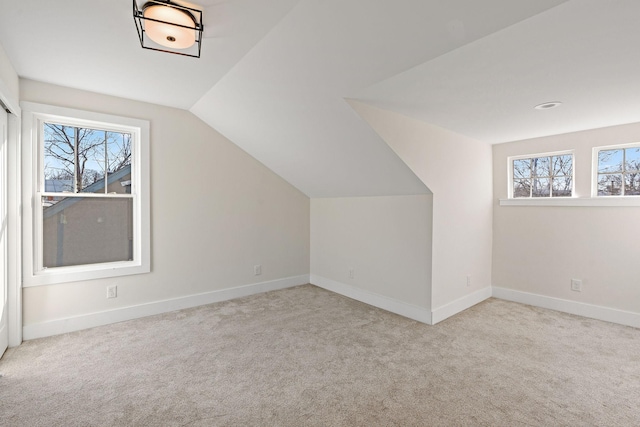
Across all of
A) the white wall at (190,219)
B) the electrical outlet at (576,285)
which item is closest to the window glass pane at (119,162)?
the white wall at (190,219)

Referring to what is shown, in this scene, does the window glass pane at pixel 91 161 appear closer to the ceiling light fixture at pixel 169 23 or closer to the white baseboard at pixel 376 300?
the ceiling light fixture at pixel 169 23

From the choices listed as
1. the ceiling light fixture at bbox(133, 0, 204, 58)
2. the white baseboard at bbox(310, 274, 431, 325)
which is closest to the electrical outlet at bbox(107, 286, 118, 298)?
the ceiling light fixture at bbox(133, 0, 204, 58)

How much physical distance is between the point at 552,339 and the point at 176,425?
10.2ft

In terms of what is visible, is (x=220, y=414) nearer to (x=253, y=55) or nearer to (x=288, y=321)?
(x=288, y=321)

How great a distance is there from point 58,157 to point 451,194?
4.06 metres

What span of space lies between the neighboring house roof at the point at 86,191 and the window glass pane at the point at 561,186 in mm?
4913

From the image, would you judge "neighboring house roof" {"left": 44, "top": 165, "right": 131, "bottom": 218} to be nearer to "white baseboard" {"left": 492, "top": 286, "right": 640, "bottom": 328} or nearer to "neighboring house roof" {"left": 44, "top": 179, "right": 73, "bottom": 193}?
"neighboring house roof" {"left": 44, "top": 179, "right": 73, "bottom": 193}

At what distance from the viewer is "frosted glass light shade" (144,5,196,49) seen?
174 centimetres

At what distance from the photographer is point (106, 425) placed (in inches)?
67.8

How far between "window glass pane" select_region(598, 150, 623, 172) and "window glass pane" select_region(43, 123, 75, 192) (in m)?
5.52

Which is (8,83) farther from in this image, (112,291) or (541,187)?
(541,187)

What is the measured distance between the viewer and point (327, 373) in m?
2.24

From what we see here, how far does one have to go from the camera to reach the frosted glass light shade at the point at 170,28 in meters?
1.74

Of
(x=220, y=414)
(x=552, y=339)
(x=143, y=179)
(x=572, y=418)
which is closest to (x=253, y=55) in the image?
(x=143, y=179)
